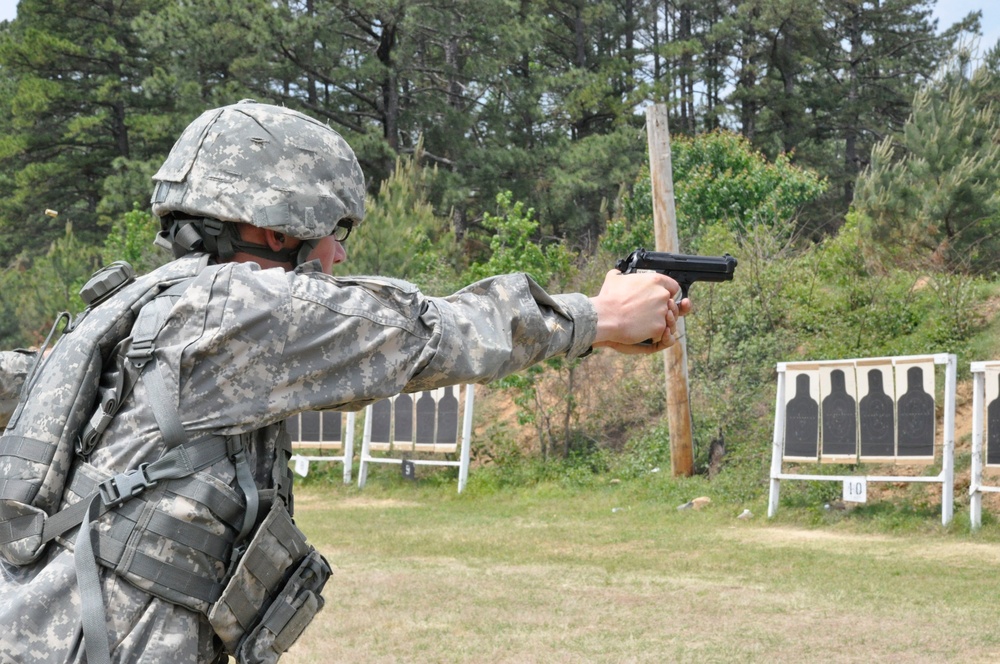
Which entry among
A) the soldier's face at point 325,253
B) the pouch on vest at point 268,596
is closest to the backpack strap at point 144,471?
the pouch on vest at point 268,596

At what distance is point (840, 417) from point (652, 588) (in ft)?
15.3

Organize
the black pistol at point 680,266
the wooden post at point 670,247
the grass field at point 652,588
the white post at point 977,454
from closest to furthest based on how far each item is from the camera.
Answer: the black pistol at point 680,266
the grass field at point 652,588
the white post at point 977,454
the wooden post at point 670,247

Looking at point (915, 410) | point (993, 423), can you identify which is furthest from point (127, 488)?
point (915, 410)

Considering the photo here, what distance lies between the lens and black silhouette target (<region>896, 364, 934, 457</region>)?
10836mm

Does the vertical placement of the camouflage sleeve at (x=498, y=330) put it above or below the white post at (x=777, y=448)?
above

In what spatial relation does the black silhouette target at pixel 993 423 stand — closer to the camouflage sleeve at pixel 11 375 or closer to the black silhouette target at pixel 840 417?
the black silhouette target at pixel 840 417

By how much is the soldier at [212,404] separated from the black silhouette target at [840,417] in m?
9.84

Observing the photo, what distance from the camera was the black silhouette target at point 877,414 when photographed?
1113cm

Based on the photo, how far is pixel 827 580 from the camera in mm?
7996

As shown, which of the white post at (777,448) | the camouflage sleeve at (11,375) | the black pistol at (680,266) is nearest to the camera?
the camouflage sleeve at (11,375)

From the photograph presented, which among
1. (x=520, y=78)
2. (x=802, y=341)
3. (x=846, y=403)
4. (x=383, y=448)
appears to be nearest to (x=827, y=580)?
(x=846, y=403)

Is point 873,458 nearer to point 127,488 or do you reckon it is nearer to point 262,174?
point 262,174

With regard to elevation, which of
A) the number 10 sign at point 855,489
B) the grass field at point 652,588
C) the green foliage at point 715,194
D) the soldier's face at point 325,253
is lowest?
the grass field at point 652,588

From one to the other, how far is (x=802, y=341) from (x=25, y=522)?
47.4 feet
